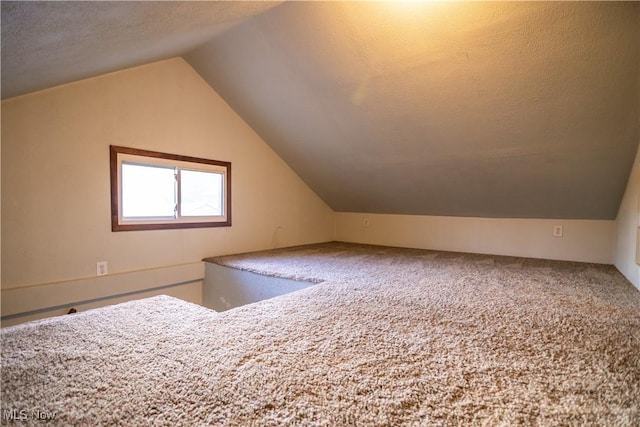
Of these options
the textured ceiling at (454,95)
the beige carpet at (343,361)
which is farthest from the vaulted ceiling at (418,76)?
the beige carpet at (343,361)

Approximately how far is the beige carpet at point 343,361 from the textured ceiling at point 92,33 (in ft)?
3.73

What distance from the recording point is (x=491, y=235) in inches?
140

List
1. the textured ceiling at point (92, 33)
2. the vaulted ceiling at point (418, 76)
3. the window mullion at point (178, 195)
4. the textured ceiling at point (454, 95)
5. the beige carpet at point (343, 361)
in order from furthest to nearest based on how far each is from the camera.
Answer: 1. the window mullion at point (178, 195)
2. the textured ceiling at point (454, 95)
3. the vaulted ceiling at point (418, 76)
4. the textured ceiling at point (92, 33)
5. the beige carpet at point (343, 361)

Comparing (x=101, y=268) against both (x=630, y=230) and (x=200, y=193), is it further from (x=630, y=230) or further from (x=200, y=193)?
(x=630, y=230)

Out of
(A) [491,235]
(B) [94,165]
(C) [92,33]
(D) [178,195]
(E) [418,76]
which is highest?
(E) [418,76]

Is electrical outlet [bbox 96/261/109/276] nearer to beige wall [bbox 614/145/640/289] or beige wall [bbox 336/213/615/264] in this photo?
beige wall [bbox 336/213/615/264]

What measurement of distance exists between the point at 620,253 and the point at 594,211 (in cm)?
43

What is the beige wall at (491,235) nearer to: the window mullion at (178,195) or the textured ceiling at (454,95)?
the textured ceiling at (454,95)

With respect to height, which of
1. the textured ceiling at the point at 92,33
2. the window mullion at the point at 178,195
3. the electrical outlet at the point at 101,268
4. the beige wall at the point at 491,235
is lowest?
the electrical outlet at the point at 101,268

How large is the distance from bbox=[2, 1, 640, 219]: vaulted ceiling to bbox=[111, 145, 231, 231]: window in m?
0.70

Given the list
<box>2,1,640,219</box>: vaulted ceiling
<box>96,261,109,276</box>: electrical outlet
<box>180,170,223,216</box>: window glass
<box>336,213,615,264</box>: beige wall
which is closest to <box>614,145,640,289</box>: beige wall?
<box>2,1,640,219</box>: vaulted ceiling

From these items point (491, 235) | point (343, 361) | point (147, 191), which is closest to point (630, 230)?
point (491, 235)

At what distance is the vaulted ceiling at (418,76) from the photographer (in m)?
1.58

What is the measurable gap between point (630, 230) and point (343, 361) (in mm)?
2544
